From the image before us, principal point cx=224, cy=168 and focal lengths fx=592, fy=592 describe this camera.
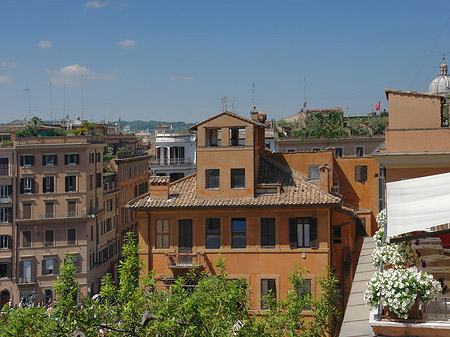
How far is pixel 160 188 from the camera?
26.6 meters

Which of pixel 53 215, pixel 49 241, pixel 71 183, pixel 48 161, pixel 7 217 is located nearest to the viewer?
pixel 7 217

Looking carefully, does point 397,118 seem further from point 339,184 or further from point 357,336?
point 357,336

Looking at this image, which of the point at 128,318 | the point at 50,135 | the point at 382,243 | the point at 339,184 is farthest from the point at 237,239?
the point at 50,135

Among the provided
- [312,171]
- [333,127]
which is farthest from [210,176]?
[333,127]

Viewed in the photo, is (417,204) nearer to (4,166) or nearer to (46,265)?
(46,265)

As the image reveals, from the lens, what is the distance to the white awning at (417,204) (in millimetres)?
9789

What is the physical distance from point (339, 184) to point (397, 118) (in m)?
9.52

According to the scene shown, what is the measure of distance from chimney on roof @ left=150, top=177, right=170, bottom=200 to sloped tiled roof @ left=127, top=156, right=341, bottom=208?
0.66 ft

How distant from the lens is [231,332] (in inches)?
523

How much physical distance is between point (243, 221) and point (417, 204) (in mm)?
15609

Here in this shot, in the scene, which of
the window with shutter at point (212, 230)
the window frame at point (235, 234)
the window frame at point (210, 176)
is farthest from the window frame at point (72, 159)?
the window frame at point (235, 234)

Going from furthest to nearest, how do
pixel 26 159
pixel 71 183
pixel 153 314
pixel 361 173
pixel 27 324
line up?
1. pixel 71 183
2. pixel 26 159
3. pixel 361 173
4. pixel 27 324
5. pixel 153 314

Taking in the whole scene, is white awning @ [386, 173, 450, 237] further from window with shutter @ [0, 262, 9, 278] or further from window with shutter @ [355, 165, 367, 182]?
window with shutter @ [0, 262, 9, 278]

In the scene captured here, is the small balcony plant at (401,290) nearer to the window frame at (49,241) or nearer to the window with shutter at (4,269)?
the window frame at (49,241)
